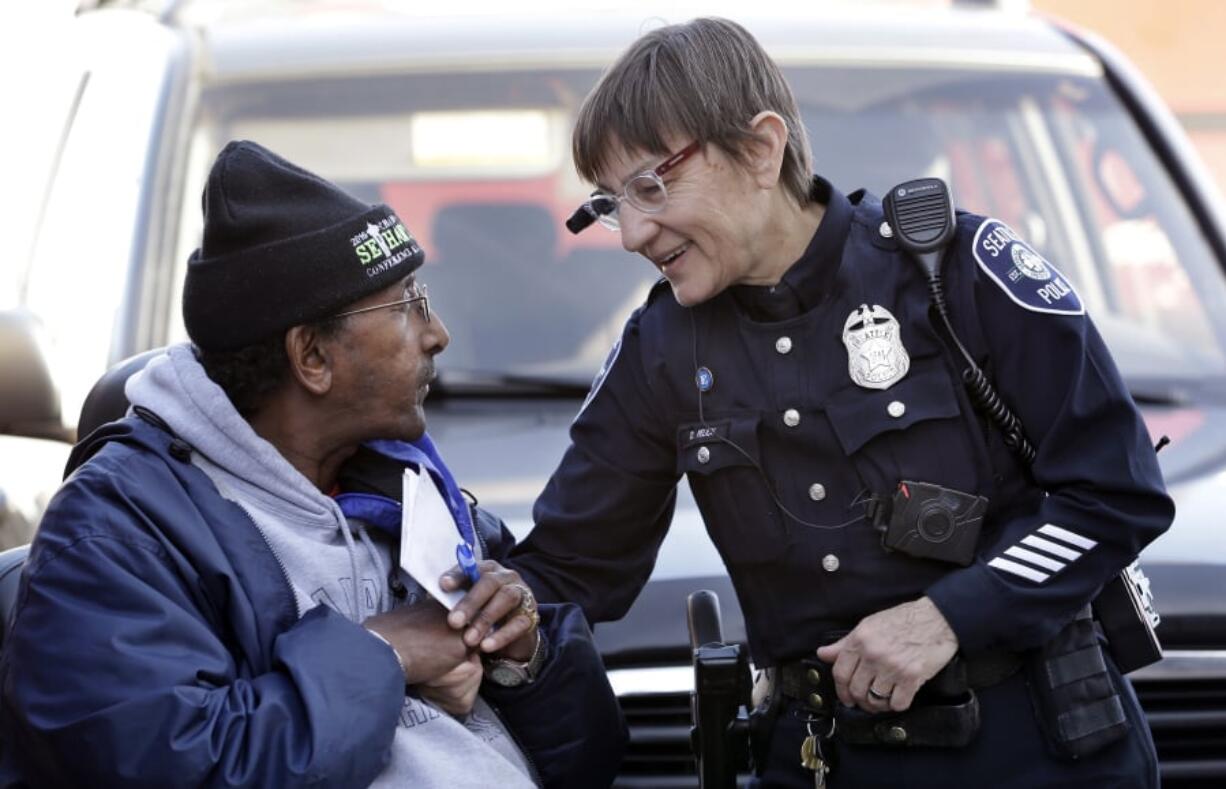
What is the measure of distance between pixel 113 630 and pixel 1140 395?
232cm

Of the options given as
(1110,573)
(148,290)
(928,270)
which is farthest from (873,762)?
(148,290)

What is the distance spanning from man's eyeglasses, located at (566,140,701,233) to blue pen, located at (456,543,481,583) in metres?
0.49

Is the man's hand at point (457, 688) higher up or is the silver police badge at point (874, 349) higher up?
the silver police badge at point (874, 349)

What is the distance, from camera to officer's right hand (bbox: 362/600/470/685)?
8.80ft

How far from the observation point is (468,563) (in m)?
2.80

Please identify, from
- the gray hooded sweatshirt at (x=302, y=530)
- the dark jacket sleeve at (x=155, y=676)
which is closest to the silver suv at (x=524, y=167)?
the gray hooded sweatshirt at (x=302, y=530)

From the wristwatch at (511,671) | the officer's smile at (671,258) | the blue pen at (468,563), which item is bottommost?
the wristwatch at (511,671)

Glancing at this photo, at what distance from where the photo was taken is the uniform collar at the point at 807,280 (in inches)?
111

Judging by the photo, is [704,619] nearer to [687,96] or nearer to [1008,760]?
[1008,760]

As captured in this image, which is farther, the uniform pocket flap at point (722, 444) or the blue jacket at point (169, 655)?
the uniform pocket flap at point (722, 444)

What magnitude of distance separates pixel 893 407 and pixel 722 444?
24 centimetres

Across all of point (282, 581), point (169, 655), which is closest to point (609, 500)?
point (282, 581)

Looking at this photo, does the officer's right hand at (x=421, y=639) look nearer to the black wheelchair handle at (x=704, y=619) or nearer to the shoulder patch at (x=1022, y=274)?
the black wheelchair handle at (x=704, y=619)

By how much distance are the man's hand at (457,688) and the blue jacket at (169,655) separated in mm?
151
